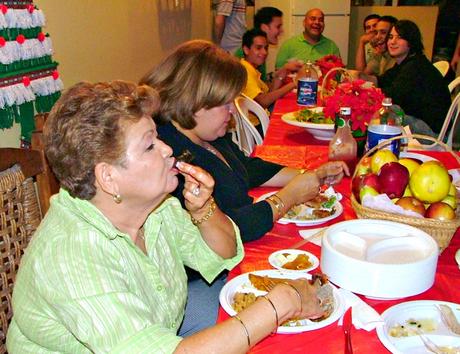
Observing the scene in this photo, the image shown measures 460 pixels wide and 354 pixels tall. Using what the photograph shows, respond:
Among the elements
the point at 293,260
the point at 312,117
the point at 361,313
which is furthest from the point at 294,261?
the point at 312,117

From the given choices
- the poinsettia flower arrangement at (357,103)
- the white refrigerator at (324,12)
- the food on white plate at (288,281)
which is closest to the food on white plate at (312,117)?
the poinsettia flower arrangement at (357,103)

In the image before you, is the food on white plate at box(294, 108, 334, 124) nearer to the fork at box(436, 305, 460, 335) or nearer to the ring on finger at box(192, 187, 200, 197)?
the ring on finger at box(192, 187, 200, 197)

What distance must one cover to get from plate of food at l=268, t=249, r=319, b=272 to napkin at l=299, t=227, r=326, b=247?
96 millimetres

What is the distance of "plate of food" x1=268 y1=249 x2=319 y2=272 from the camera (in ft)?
4.29

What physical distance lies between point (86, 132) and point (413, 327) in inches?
31.2

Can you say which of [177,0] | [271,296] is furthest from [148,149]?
[177,0]

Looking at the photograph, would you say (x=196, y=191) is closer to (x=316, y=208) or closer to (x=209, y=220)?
(x=209, y=220)

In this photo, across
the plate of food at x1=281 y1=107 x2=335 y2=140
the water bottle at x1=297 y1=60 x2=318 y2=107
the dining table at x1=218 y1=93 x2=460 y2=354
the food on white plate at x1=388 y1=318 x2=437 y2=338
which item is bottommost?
the dining table at x1=218 y1=93 x2=460 y2=354

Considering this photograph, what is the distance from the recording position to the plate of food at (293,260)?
4.29ft

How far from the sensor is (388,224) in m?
1.32

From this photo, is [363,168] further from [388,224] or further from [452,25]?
[452,25]

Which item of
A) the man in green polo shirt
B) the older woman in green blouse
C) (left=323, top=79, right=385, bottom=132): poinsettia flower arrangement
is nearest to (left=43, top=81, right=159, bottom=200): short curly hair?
the older woman in green blouse

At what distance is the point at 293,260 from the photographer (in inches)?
53.0

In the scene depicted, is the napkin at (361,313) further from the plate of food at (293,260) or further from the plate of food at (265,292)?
the plate of food at (293,260)
